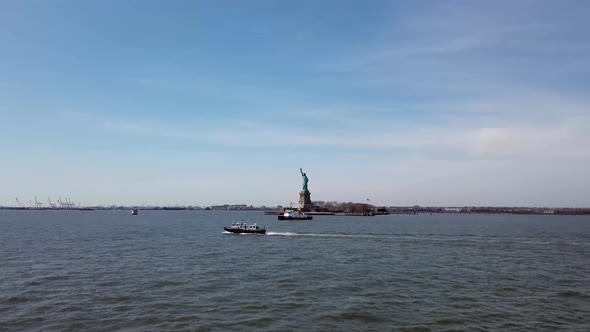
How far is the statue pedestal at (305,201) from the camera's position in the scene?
183100 millimetres

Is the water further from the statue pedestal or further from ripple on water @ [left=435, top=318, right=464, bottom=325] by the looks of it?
the statue pedestal

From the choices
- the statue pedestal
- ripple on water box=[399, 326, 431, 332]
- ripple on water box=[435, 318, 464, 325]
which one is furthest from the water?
the statue pedestal

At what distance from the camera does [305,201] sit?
18500 cm

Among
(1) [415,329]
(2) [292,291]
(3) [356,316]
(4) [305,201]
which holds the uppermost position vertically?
(4) [305,201]

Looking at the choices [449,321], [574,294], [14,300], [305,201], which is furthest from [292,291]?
→ [305,201]

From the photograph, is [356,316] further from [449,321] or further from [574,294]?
[574,294]

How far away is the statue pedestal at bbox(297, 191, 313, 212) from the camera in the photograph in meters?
183

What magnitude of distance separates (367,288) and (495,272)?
14151 mm

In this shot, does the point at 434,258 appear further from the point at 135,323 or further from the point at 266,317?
the point at 135,323

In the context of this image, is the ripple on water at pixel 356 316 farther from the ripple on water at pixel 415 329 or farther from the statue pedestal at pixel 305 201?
the statue pedestal at pixel 305 201

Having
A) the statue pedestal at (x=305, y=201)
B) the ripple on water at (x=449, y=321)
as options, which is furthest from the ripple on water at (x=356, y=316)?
the statue pedestal at (x=305, y=201)

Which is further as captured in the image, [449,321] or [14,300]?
[14,300]

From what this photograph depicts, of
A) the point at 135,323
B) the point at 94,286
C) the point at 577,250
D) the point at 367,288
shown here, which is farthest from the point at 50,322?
the point at 577,250

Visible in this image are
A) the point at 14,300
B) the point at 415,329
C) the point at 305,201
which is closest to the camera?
the point at 415,329
